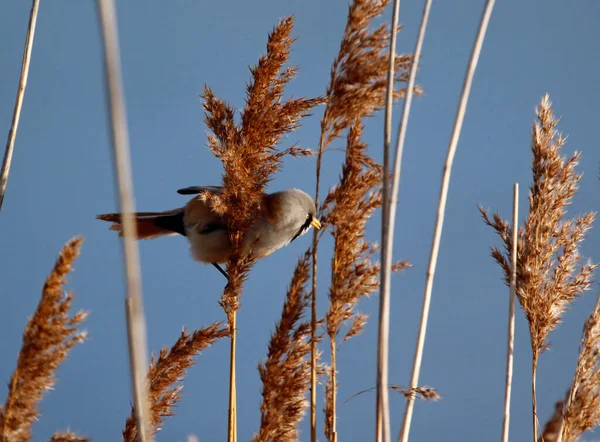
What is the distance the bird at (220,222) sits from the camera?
3.14m

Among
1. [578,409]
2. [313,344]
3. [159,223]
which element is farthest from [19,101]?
[578,409]

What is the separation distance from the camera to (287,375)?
7.64 ft

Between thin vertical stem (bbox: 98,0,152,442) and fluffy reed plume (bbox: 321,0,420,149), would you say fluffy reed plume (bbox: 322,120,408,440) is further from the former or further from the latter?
thin vertical stem (bbox: 98,0,152,442)

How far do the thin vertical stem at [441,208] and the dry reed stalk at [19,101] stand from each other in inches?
47.0

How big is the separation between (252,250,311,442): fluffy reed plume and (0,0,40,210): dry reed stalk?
0.94 metres

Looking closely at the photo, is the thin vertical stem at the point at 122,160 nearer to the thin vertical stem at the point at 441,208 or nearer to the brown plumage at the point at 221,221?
the thin vertical stem at the point at 441,208

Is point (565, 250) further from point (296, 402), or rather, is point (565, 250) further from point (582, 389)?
point (296, 402)

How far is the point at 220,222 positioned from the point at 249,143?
933mm

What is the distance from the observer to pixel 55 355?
1646 mm

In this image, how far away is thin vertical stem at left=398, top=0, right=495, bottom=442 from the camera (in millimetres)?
1812

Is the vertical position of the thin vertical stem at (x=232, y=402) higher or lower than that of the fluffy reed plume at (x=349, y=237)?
lower

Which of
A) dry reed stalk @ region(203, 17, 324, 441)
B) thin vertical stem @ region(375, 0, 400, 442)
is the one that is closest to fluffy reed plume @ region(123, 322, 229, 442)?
dry reed stalk @ region(203, 17, 324, 441)

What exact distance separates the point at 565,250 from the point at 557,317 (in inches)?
11.1

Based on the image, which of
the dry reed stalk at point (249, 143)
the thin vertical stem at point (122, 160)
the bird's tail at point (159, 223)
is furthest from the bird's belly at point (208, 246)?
the thin vertical stem at point (122, 160)
